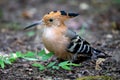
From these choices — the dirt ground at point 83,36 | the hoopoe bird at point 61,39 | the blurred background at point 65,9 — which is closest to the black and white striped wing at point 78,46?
the hoopoe bird at point 61,39

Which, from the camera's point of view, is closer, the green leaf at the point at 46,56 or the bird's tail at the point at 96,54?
the green leaf at the point at 46,56

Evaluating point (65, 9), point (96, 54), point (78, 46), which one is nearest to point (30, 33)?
point (65, 9)

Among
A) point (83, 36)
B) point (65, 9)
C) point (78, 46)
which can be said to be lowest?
point (78, 46)

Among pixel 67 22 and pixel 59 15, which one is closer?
pixel 59 15

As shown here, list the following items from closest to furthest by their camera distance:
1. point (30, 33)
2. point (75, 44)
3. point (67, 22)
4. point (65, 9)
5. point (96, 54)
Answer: point (75, 44), point (96, 54), point (30, 33), point (67, 22), point (65, 9)

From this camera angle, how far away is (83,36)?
7.95m

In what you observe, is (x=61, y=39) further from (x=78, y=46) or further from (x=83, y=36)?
(x=83, y=36)

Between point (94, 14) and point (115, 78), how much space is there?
5319mm

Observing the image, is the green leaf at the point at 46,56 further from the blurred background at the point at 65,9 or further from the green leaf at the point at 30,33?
the blurred background at the point at 65,9

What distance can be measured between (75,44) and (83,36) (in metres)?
2.55

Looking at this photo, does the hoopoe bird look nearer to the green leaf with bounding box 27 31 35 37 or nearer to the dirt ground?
the dirt ground

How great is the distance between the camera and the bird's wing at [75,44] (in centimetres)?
535

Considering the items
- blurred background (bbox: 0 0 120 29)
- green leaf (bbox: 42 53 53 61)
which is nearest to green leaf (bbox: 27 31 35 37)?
blurred background (bbox: 0 0 120 29)

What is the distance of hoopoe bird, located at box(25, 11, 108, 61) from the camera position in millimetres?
5207
